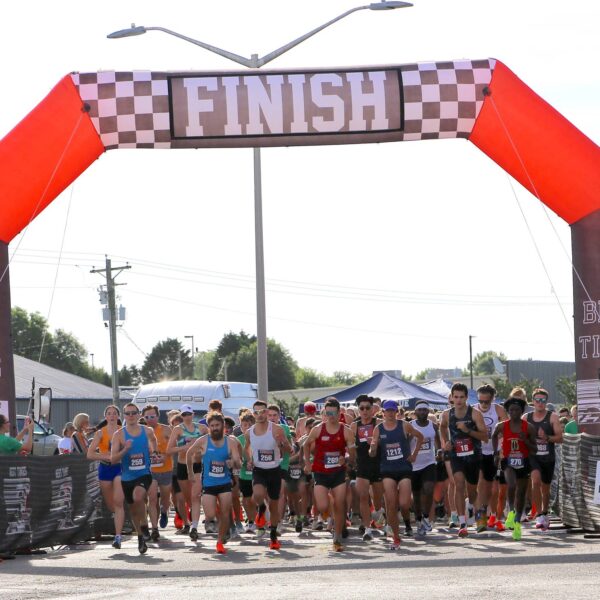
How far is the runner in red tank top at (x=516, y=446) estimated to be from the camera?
Result: 644 inches

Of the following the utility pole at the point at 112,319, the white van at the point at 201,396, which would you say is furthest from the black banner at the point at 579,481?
the utility pole at the point at 112,319

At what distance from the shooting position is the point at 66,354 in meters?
136

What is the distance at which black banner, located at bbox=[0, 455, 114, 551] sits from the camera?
1513 cm

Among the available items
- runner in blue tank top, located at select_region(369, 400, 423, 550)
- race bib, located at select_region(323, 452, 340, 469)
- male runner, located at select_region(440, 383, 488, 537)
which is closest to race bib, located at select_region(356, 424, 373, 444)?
male runner, located at select_region(440, 383, 488, 537)

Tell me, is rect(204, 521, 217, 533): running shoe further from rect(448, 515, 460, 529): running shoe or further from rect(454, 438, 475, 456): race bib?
rect(454, 438, 475, 456): race bib

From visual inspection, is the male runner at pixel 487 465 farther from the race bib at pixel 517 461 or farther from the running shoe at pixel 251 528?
the running shoe at pixel 251 528

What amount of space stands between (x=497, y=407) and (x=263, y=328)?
7401 mm

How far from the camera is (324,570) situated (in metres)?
12.5

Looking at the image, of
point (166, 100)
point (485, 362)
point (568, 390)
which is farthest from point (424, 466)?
point (485, 362)

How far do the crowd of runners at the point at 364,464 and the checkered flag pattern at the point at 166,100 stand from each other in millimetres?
3208

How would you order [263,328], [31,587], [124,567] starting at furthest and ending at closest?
[263,328] → [124,567] → [31,587]

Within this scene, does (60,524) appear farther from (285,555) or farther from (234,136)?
(234,136)

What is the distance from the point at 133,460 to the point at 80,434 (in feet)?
11.8

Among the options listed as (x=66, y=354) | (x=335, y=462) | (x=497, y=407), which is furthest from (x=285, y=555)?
(x=66, y=354)
